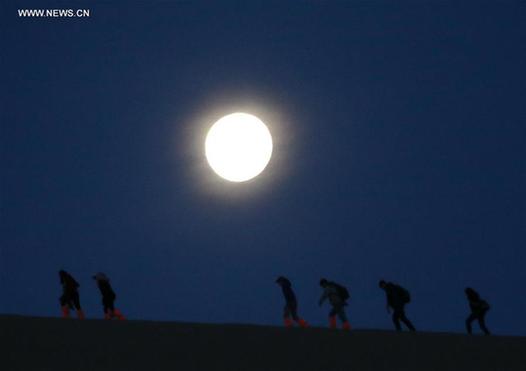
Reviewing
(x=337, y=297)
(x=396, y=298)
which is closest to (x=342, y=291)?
(x=337, y=297)

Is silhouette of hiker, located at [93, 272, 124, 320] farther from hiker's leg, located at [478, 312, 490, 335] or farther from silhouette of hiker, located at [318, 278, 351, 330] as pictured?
hiker's leg, located at [478, 312, 490, 335]

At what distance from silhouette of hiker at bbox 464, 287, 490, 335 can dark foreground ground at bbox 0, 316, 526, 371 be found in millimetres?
2886

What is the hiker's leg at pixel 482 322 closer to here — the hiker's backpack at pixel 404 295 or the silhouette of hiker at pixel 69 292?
the hiker's backpack at pixel 404 295

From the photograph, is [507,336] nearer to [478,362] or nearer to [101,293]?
[478,362]

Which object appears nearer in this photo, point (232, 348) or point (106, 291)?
point (232, 348)

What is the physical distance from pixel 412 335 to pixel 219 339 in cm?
325

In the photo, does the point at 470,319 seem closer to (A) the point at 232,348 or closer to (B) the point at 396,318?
(B) the point at 396,318

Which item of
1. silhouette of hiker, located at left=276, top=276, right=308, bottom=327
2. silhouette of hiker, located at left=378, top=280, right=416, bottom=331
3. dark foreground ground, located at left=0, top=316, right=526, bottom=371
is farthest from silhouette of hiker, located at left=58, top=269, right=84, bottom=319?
silhouette of hiker, located at left=378, top=280, right=416, bottom=331

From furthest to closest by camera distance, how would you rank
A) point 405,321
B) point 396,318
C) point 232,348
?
1. point 396,318
2. point 405,321
3. point 232,348

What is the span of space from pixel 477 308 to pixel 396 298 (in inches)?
65.8

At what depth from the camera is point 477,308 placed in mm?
14688

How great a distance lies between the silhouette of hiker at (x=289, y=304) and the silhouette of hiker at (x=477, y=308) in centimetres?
357

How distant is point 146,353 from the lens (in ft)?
31.4

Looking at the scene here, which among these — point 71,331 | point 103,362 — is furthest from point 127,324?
point 103,362
